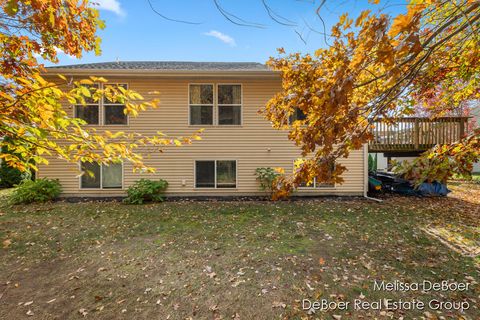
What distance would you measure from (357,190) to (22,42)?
1002 cm

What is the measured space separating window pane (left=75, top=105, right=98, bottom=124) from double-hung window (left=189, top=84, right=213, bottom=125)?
3632 millimetres

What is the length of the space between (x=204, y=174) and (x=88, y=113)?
5000 mm

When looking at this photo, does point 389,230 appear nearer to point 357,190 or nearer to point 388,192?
point 357,190

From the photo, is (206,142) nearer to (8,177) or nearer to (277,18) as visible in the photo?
(277,18)

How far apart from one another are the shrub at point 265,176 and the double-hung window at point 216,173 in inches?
37.8

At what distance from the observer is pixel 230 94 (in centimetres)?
897

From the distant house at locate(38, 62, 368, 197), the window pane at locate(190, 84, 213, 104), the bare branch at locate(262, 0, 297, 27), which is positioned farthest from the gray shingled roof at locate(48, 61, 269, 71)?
the bare branch at locate(262, 0, 297, 27)

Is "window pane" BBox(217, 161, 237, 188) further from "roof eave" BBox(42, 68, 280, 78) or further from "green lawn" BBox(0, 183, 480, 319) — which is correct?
"roof eave" BBox(42, 68, 280, 78)

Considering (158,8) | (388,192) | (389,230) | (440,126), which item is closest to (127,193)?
(158,8)

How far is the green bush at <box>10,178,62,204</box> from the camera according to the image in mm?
8023

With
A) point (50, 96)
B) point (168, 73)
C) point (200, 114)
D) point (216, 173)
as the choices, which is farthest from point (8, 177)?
point (50, 96)

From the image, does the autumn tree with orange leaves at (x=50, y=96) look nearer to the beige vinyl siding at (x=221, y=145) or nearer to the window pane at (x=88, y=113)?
the beige vinyl siding at (x=221, y=145)

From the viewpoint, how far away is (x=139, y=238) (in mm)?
5246

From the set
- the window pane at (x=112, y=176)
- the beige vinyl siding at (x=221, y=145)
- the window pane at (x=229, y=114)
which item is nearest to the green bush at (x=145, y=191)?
the beige vinyl siding at (x=221, y=145)
